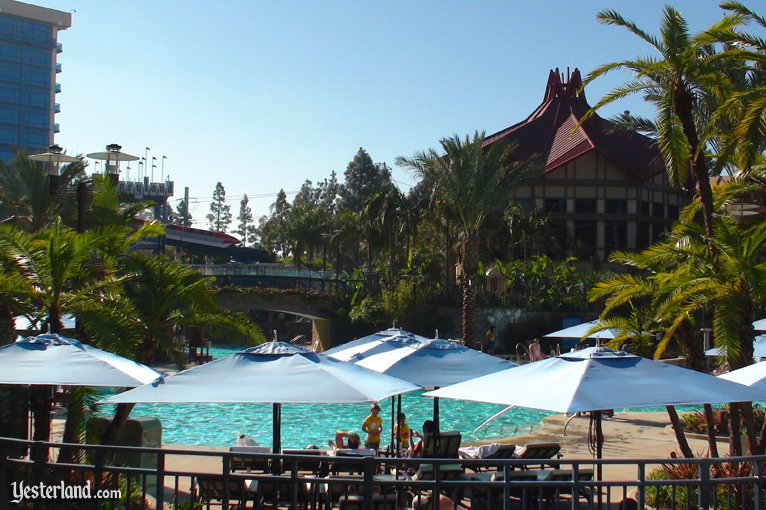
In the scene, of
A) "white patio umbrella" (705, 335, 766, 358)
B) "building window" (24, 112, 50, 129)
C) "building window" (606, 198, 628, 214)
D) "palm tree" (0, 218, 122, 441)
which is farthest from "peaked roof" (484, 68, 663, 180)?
"building window" (24, 112, 50, 129)

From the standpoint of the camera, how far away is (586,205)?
178 feet

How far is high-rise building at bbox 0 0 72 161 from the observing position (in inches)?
4478

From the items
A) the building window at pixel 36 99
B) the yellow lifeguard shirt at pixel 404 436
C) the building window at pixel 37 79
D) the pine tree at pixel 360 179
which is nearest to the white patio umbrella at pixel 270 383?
the yellow lifeguard shirt at pixel 404 436

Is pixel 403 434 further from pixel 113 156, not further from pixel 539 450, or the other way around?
pixel 113 156

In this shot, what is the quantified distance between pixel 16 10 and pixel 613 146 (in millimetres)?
89955

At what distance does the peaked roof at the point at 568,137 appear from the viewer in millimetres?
53969

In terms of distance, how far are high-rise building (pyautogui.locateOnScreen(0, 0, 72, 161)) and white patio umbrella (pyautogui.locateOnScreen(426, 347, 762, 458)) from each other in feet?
375

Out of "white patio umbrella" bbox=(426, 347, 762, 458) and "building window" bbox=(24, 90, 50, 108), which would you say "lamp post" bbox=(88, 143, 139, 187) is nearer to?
"white patio umbrella" bbox=(426, 347, 762, 458)

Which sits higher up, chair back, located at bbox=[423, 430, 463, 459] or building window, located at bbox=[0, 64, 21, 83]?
building window, located at bbox=[0, 64, 21, 83]

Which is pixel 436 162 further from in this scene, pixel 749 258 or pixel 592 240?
pixel 749 258

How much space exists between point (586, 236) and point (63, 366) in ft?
156

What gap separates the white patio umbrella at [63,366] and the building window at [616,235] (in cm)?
4706

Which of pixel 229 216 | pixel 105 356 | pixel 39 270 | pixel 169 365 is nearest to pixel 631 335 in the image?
pixel 105 356

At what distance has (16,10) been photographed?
114625 millimetres
